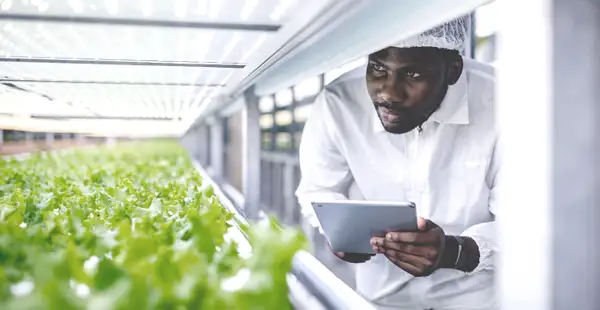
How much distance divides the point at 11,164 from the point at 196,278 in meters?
2.93

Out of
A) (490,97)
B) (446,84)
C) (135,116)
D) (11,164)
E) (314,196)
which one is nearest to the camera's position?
(446,84)

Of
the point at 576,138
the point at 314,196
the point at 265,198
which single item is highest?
the point at 576,138

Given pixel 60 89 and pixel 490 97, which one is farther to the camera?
pixel 60 89

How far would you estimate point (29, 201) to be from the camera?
5.41 ft

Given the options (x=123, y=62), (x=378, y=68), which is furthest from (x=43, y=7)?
(x=378, y=68)

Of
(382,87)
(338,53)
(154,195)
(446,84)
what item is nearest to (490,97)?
(446,84)

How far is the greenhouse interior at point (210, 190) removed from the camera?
0.77m

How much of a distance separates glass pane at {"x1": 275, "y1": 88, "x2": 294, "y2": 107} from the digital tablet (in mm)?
4254

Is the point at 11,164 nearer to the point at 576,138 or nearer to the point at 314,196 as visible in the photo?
the point at 314,196

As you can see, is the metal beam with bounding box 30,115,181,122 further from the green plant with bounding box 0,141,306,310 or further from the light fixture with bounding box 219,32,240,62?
the green plant with bounding box 0,141,306,310

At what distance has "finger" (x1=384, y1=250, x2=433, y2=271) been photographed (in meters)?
1.91

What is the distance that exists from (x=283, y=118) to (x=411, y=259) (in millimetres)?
5048

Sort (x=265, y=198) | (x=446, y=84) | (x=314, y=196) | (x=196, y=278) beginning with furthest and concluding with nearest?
(x=265, y=198)
(x=314, y=196)
(x=446, y=84)
(x=196, y=278)

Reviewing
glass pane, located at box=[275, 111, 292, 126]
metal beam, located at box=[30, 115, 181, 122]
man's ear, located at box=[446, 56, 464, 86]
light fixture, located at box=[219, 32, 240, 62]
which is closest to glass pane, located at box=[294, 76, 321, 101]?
glass pane, located at box=[275, 111, 292, 126]
